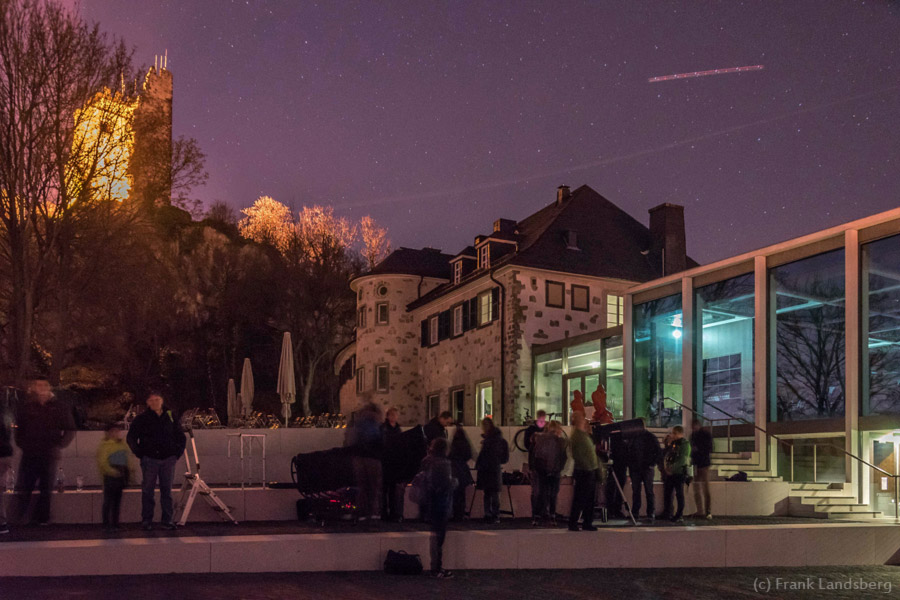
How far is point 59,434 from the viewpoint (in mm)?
10672

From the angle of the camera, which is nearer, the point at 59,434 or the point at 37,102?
the point at 59,434

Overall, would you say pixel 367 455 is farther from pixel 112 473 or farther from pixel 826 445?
pixel 826 445

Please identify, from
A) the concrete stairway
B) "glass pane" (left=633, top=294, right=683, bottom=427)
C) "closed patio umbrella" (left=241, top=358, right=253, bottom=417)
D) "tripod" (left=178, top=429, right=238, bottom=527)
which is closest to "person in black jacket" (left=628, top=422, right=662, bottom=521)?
the concrete stairway

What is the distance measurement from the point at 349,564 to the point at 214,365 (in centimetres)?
3937

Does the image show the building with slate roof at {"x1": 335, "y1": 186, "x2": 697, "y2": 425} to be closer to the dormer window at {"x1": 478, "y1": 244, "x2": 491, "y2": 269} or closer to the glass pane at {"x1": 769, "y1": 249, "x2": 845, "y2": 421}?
the dormer window at {"x1": 478, "y1": 244, "x2": 491, "y2": 269}

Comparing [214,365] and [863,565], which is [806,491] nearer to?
[863,565]

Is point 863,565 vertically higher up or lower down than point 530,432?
lower down

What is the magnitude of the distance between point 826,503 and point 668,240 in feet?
62.3

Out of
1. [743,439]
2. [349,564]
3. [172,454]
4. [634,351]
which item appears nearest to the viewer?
[349,564]

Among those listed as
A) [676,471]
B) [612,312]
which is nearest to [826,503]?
[676,471]

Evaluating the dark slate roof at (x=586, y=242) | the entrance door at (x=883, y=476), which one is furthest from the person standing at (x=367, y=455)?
the dark slate roof at (x=586, y=242)

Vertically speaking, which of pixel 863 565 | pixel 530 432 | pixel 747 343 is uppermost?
pixel 747 343

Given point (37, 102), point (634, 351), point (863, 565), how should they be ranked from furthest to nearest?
point (634, 351)
point (37, 102)
point (863, 565)

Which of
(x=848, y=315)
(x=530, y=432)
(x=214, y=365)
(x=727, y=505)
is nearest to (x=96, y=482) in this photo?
(x=530, y=432)
